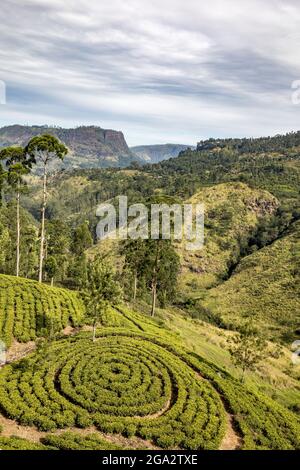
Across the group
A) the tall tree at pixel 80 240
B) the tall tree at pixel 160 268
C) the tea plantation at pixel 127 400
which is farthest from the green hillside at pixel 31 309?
the tall tree at pixel 80 240

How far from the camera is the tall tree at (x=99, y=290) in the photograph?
4578 cm

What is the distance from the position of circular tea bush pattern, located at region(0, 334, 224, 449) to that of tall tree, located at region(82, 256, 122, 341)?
4220 mm

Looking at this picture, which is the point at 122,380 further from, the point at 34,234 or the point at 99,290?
the point at 34,234

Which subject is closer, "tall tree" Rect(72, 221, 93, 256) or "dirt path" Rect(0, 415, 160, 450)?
"dirt path" Rect(0, 415, 160, 450)

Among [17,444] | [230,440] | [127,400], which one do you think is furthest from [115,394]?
[17,444]

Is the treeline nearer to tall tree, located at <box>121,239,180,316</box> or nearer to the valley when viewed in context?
the valley

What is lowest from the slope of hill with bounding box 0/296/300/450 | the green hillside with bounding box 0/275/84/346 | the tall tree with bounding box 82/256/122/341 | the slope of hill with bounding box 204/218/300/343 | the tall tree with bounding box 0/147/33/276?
the slope of hill with bounding box 204/218/300/343

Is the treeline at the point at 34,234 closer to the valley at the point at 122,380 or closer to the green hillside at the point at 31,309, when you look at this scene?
the green hillside at the point at 31,309

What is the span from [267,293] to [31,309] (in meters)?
92.0

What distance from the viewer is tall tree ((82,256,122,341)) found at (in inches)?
1802

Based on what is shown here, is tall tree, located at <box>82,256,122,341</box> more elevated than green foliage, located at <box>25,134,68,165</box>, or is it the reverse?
green foliage, located at <box>25,134,68,165</box>

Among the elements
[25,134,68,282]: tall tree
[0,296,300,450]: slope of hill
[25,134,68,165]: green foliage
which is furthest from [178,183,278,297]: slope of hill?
[0,296,300,450]: slope of hill

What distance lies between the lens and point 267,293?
124375 mm
